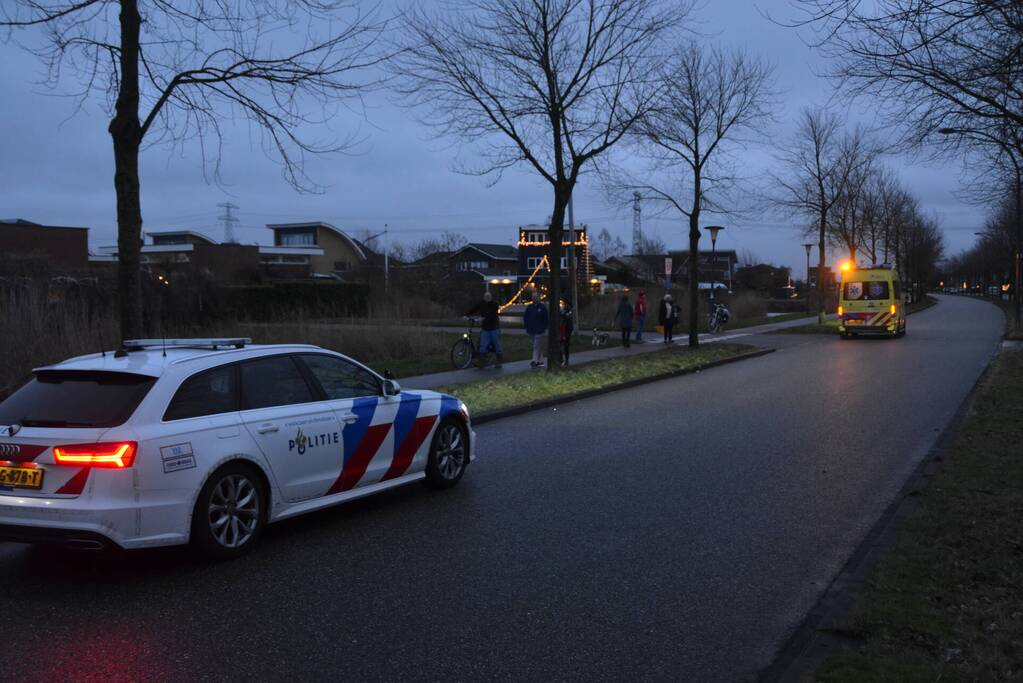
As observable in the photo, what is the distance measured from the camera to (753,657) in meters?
4.36

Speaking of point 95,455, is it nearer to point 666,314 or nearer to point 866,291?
point 666,314

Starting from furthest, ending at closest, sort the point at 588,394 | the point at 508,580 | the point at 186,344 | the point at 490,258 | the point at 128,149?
the point at 490,258 < the point at 588,394 < the point at 128,149 < the point at 186,344 < the point at 508,580

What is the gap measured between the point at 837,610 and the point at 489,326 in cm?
1513

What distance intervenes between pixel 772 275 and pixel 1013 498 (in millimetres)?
109705

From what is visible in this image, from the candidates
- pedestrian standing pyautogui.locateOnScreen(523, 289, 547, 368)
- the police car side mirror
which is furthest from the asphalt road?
pedestrian standing pyautogui.locateOnScreen(523, 289, 547, 368)

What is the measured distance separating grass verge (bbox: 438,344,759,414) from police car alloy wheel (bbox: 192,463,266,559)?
673 cm

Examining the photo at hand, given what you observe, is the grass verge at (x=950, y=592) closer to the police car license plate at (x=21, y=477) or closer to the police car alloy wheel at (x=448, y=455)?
the police car alloy wheel at (x=448, y=455)

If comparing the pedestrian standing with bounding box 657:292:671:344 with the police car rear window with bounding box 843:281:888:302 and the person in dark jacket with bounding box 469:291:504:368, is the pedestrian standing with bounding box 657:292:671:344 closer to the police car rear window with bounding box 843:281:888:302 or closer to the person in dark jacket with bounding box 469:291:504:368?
the police car rear window with bounding box 843:281:888:302

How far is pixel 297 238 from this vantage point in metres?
91.8

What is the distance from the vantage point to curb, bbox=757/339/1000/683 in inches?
162

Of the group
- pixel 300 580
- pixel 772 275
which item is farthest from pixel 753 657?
pixel 772 275

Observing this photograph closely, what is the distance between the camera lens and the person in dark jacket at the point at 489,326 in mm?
19531

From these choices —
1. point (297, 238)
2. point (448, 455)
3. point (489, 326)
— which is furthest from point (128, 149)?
point (297, 238)

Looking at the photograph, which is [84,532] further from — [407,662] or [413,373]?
[413,373]
